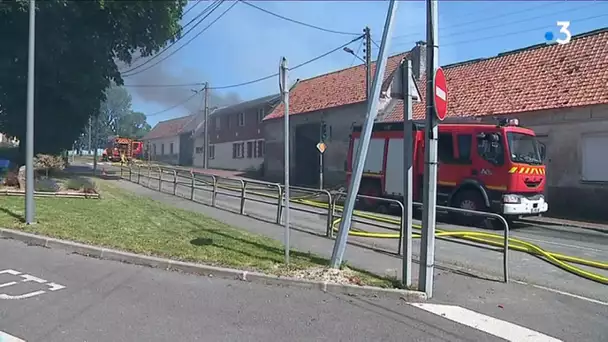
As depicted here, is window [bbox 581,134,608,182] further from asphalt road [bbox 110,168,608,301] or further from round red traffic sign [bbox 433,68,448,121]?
round red traffic sign [bbox 433,68,448,121]

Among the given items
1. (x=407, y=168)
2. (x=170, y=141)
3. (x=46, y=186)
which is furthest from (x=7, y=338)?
(x=170, y=141)

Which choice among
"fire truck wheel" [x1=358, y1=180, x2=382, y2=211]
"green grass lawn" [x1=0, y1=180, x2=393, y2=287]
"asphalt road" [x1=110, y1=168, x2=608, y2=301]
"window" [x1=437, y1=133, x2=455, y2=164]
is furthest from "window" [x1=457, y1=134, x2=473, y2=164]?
"green grass lawn" [x1=0, y1=180, x2=393, y2=287]

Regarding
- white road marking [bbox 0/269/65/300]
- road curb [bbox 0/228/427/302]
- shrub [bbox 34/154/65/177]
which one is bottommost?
white road marking [bbox 0/269/65/300]

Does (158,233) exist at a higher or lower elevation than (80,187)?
lower

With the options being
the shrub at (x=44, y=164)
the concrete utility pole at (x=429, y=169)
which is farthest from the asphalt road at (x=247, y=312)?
the shrub at (x=44, y=164)

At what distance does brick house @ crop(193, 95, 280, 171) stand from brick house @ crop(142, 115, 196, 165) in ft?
21.1

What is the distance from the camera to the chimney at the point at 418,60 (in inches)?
261

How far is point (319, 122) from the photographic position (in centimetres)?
3425

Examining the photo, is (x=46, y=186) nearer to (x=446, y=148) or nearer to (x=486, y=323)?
(x=446, y=148)

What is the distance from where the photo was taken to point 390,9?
7.10 meters

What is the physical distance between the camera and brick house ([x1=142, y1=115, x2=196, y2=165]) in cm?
6638

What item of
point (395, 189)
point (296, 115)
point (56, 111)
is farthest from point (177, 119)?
point (395, 189)

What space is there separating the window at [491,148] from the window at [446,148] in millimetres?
824

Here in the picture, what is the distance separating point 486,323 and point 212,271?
11.3 feet
